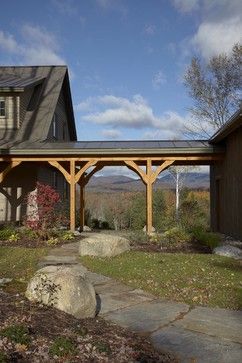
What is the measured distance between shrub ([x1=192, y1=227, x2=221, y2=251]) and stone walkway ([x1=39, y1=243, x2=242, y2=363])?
219 inches

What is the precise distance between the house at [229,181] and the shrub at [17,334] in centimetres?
870

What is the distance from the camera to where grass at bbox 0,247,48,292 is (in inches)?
267

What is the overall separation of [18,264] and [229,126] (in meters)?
Result: 7.45

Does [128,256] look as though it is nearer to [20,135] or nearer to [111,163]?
[111,163]

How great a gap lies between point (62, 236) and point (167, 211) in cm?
1368

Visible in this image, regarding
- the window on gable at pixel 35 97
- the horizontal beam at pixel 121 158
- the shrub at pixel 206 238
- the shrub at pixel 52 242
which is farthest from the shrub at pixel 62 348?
the window on gable at pixel 35 97

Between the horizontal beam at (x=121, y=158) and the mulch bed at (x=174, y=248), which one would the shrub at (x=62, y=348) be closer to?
the mulch bed at (x=174, y=248)

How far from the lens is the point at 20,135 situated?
720 inches

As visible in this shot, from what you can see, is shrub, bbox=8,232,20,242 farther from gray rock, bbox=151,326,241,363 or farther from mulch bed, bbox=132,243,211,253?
gray rock, bbox=151,326,241,363

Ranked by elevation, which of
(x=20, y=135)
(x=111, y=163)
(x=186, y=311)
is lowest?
(x=186, y=311)

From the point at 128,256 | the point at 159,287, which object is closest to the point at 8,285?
the point at 159,287

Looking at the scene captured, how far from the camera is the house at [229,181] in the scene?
13789mm

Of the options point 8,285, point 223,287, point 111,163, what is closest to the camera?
point 8,285

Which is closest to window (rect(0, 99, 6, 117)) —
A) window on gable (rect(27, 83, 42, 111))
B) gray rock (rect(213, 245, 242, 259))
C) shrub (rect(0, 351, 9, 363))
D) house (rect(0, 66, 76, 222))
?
house (rect(0, 66, 76, 222))
